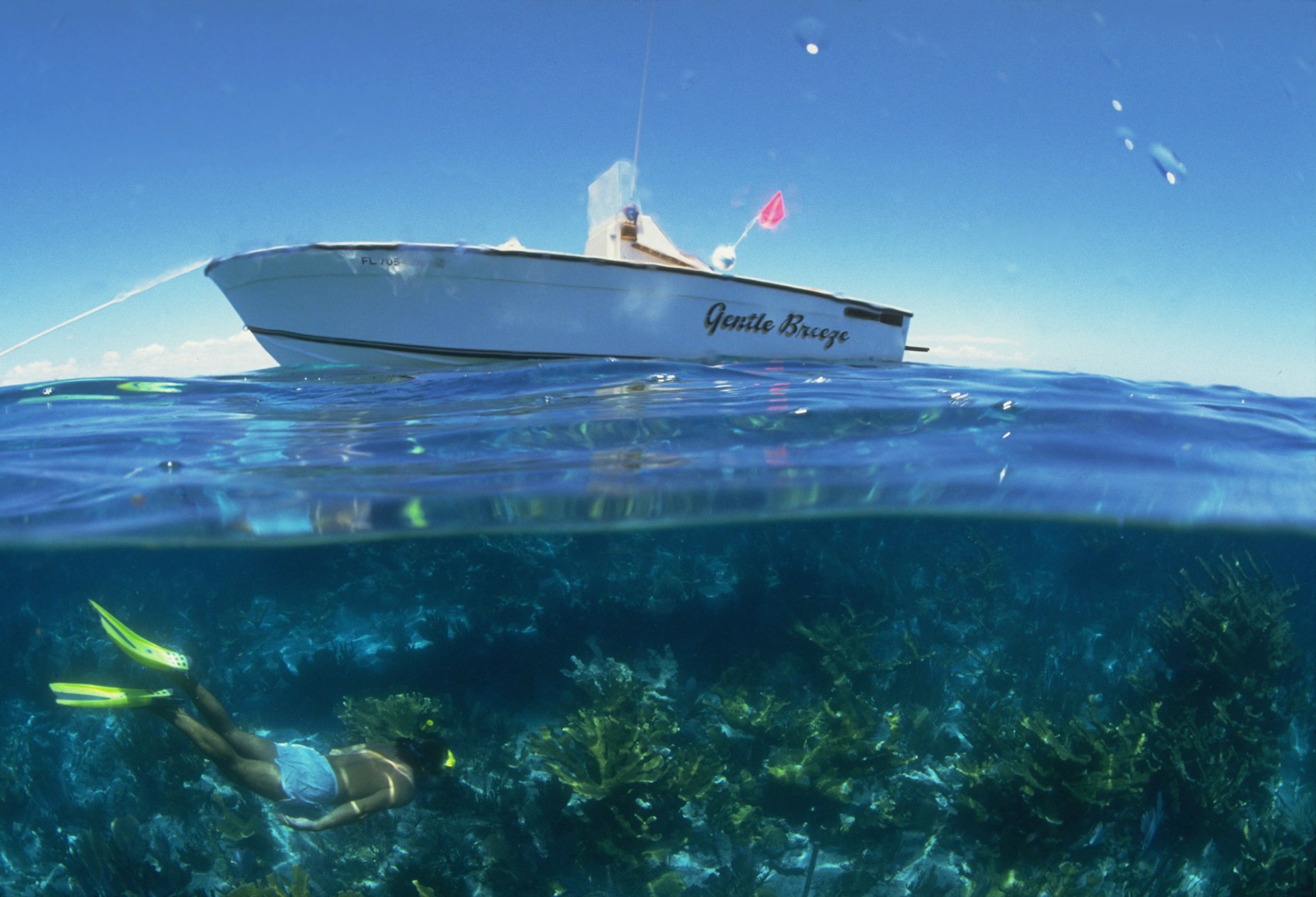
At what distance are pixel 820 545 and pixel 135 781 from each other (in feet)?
22.3

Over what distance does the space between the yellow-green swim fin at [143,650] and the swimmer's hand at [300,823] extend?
147 cm

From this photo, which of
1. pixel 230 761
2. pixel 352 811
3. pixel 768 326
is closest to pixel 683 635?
pixel 352 811

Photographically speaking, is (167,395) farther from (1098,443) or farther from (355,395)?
(1098,443)

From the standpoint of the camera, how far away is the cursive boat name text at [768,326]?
1048cm

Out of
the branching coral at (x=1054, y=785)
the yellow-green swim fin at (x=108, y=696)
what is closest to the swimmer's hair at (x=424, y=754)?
the yellow-green swim fin at (x=108, y=696)

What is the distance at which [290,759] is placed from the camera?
17.4 ft

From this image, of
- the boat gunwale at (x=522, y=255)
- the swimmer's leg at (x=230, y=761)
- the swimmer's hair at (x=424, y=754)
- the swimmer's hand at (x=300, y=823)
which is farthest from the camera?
the boat gunwale at (x=522, y=255)

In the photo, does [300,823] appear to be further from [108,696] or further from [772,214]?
[772,214]

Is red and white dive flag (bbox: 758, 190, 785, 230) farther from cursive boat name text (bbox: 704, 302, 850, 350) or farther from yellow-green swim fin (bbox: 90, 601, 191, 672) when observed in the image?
yellow-green swim fin (bbox: 90, 601, 191, 672)

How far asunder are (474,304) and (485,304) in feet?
0.50

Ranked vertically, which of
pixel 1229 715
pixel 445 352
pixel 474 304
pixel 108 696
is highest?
pixel 474 304

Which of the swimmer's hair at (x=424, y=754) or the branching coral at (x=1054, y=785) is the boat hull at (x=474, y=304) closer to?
the swimmer's hair at (x=424, y=754)

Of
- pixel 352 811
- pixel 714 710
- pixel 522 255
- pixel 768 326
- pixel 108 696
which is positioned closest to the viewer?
pixel 352 811

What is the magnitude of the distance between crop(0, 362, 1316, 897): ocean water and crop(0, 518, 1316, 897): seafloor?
3cm
